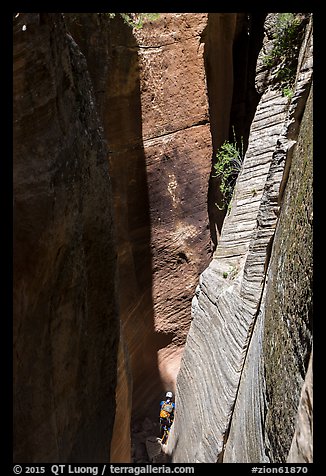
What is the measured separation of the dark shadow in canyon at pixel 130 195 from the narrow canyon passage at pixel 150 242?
27 mm

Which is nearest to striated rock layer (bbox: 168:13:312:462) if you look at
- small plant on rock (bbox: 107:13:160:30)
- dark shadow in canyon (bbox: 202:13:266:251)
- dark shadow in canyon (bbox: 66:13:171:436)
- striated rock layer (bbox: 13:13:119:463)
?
striated rock layer (bbox: 13:13:119:463)

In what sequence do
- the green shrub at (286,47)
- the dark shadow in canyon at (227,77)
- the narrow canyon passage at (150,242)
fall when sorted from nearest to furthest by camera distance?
the narrow canyon passage at (150,242), the green shrub at (286,47), the dark shadow in canyon at (227,77)

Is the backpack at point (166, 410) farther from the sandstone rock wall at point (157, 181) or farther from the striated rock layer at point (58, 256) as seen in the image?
the striated rock layer at point (58, 256)

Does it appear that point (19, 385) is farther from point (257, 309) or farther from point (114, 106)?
point (114, 106)

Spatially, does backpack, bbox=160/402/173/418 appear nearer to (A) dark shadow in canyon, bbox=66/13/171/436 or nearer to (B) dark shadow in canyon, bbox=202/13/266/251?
(A) dark shadow in canyon, bbox=66/13/171/436

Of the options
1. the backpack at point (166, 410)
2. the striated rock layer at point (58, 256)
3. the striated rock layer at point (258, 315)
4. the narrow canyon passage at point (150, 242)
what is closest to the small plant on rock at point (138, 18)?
the narrow canyon passage at point (150, 242)

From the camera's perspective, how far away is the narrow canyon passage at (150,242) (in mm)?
3422

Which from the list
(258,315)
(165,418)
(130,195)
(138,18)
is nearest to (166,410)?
(165,418)

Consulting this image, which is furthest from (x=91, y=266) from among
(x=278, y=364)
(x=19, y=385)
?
(x=278, y=364)

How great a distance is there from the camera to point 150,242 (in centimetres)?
919

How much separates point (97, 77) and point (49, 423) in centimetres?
576

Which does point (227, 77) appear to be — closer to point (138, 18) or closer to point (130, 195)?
point (138, 18)

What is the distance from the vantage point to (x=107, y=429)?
4.77 metres
